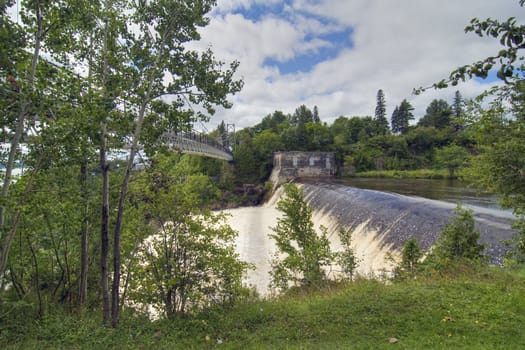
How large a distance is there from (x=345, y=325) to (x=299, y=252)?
4588 mm

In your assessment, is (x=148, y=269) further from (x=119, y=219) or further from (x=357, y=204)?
(x=357, y=204)

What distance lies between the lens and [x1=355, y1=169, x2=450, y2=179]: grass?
4059cm

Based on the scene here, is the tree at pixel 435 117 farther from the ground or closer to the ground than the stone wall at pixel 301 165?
farther from the ground

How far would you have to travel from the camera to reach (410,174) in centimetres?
4338

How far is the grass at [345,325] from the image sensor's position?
4.48 m

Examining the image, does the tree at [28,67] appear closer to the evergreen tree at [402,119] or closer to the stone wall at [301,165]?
the stone wall at [301,165]

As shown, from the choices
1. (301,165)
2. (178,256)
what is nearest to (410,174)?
(301,165)

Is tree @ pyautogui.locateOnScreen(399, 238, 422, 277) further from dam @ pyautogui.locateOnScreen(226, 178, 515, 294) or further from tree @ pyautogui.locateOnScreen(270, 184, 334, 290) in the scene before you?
tree @ pyautogui.locateOnScreen(270, 184, 334, 290)

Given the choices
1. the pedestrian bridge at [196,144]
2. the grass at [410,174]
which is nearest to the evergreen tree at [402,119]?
the grass at [410,174]

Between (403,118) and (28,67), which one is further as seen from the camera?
(403,118)

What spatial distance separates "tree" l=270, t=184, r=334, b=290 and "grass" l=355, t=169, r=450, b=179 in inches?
1489

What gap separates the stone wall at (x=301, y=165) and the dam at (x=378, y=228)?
64.1ft

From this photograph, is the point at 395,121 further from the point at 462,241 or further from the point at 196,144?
the point at 462,241

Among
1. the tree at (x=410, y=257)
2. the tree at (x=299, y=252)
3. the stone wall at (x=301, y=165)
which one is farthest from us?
the stone wall at (x=301, y=165)
